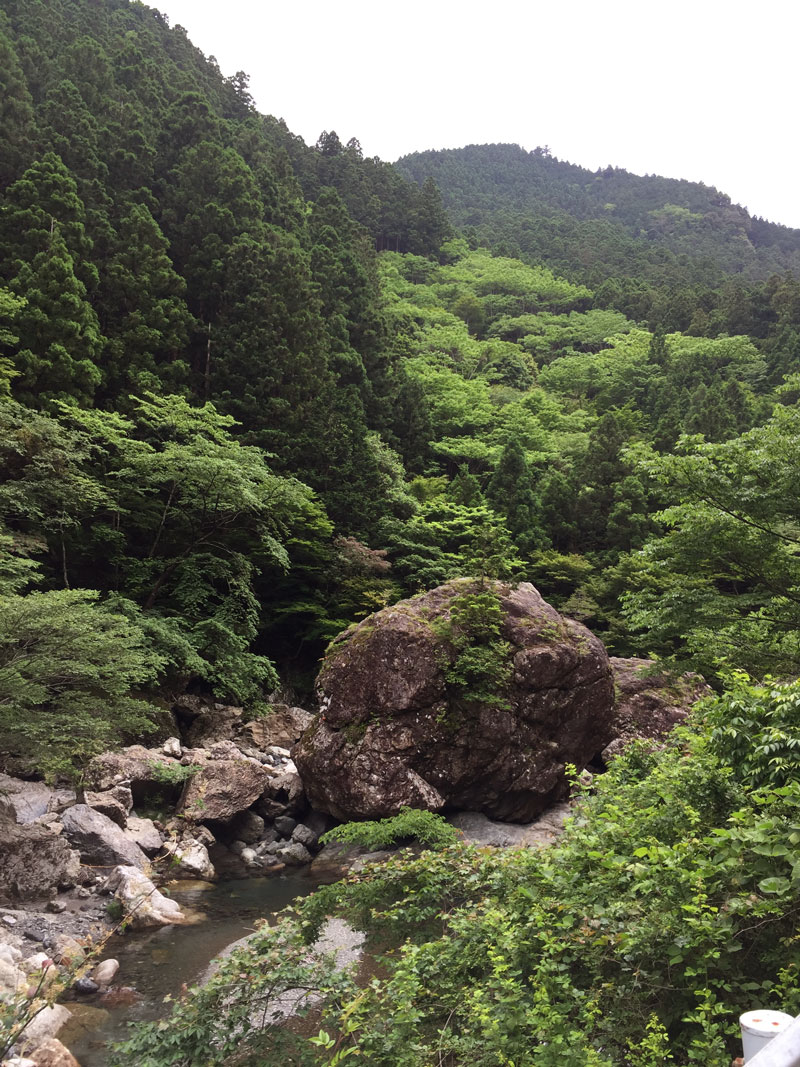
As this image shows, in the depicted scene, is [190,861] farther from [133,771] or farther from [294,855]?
[133,771]

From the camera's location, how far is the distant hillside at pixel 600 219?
204ft

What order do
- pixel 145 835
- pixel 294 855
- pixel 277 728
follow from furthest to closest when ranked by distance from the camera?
pixel 277 728
pixel 294 855
pixel 145 835

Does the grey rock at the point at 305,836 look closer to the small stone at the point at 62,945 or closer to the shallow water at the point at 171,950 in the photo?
the shallow water at the point at 171,950

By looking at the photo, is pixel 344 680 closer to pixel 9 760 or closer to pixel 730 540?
pixel 9 760

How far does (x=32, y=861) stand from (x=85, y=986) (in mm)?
2382

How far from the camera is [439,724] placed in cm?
1146

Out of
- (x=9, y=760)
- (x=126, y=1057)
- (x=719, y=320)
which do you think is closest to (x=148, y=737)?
(x=9, y=760)

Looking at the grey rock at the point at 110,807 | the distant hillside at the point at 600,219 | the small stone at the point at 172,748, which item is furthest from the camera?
the distant hillside at the point at 600,219

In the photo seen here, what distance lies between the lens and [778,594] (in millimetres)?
9391

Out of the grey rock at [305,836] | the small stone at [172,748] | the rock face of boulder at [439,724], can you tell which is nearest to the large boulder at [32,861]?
the small stone at [172,748]

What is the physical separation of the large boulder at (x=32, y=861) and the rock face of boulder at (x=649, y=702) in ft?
31.2

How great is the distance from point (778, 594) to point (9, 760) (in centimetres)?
1143

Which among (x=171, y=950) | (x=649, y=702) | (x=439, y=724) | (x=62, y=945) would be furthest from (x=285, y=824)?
(x=649, y=702)

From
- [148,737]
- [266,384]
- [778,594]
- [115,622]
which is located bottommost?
[148,737]
